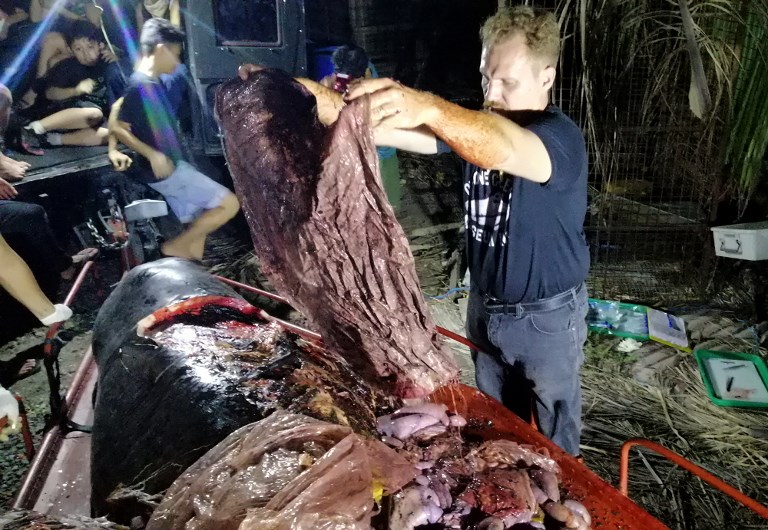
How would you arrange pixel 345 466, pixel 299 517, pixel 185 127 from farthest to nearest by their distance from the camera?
pixel 185 127, pixel 345 466, pixel 299 517

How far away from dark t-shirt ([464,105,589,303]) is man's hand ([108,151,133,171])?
12.8 feet

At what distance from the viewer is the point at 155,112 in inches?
197

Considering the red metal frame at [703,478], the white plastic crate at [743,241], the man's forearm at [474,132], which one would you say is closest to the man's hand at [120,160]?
the man's forearm at [474,132]

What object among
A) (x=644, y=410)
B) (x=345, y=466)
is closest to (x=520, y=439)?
(x=345, y=466)

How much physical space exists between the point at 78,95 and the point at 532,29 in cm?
414

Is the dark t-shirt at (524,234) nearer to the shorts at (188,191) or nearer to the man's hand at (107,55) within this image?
the man's hand at (107,55)

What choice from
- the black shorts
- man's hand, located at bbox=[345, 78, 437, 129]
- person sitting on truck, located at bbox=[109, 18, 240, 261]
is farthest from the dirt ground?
man's hand, located at bbox=[345, 78, 437, 129]

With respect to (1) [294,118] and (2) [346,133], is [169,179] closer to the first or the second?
(1) [294,118]

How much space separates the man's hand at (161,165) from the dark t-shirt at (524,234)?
401cm

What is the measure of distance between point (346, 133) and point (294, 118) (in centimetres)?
43

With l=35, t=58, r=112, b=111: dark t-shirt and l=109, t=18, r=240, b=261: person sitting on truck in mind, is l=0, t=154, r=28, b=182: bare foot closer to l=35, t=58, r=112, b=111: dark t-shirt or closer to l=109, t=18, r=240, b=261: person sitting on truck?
l=35, t=58, r=112, b=111: dark t-shirt

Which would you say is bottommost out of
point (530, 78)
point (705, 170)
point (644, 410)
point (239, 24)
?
point (644, 410)

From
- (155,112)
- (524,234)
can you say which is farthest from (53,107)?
(524,234)

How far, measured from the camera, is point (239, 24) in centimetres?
543
